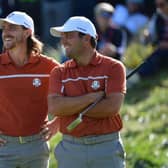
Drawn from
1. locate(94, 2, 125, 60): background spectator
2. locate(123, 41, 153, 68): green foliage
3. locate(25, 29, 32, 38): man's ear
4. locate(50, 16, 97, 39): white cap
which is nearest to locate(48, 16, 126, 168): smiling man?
locate(50, 16, 97, 39): white cap

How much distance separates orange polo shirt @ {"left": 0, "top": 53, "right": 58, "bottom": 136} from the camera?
241 inches

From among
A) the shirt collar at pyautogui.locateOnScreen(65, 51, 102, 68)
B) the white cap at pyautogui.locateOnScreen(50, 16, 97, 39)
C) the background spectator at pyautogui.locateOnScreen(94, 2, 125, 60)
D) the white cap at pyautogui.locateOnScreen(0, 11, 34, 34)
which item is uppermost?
the white cap at pyautogui.locateOnScreen(50, 16, 97, 39)

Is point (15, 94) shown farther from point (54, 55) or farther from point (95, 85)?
point (54, 55)

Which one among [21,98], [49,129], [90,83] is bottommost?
[49,129]

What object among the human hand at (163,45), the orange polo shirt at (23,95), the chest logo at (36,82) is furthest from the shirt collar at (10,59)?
the human hand at (163,45)

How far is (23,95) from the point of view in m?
6.16

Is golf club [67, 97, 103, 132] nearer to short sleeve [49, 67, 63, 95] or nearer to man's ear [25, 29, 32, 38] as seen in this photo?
short sleeve [49, 67, 63, 95]

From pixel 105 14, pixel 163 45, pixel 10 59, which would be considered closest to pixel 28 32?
pixel 10 59

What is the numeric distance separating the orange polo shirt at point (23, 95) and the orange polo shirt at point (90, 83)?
0.88ft

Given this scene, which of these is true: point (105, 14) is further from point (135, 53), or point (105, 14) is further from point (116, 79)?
point (116, 79)

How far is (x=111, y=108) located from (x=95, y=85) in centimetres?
22

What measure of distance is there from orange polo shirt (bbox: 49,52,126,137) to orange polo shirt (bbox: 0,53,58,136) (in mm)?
267

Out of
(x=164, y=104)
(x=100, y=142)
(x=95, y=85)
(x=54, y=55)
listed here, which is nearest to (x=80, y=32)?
(x=95, y=85)

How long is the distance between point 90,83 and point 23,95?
59 cm
